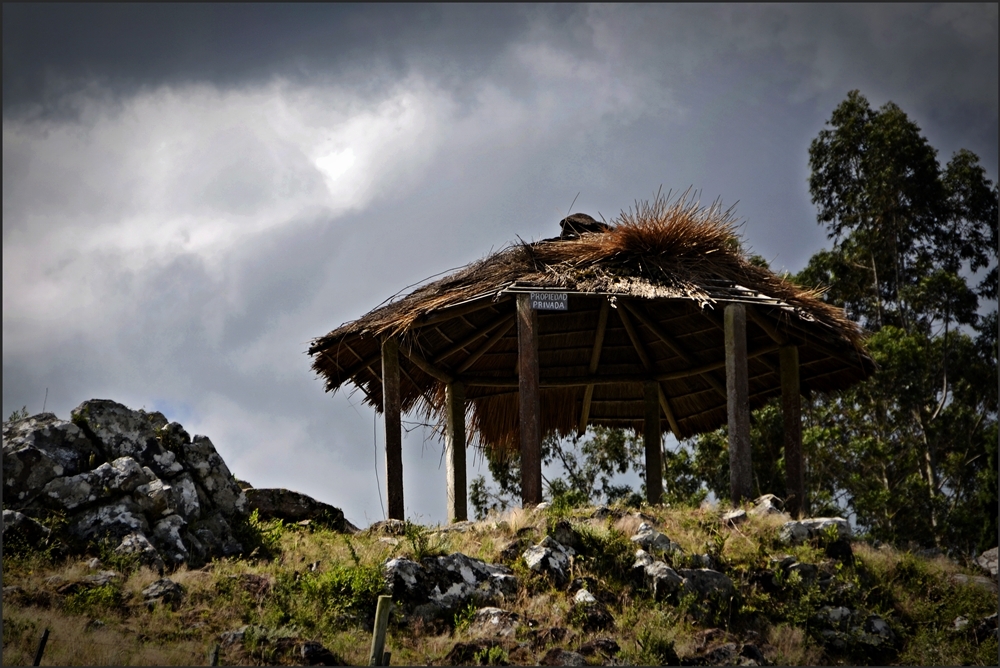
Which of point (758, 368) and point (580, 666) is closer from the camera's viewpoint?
point (580, 666)

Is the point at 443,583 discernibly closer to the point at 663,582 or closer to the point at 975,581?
the point at 663,582

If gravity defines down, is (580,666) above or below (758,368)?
below

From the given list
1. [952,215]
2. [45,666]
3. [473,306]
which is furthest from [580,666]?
[952,215]

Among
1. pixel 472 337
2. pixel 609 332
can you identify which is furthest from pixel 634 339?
pixel 472 337

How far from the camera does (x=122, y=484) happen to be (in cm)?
983

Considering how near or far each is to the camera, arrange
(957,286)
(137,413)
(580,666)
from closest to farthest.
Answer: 1. (580,666)
2. (137,413)
3. (957,286)

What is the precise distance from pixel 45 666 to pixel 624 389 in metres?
11.4

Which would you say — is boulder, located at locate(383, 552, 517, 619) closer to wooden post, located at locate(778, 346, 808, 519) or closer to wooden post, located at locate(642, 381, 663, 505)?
wooden post, located at locate(778, 346, 808, 519)

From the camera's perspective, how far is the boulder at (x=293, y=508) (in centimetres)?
1180

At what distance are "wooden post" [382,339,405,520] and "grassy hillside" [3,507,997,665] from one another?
201 centimetres

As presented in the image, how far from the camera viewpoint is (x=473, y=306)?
12.2 meters

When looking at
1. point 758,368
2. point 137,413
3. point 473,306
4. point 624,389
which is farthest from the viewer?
point 624,389

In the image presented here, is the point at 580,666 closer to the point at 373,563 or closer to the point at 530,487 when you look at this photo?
the point at 373,563

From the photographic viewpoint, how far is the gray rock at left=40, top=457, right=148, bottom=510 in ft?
31.4
